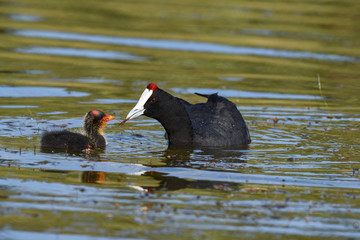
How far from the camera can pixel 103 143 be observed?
8.65 meters

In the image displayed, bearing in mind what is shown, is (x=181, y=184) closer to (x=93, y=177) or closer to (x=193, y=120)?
(x=93, y=177)

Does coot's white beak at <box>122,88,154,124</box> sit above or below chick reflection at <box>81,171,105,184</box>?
above

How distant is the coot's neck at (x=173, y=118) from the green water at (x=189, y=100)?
0.32 metres

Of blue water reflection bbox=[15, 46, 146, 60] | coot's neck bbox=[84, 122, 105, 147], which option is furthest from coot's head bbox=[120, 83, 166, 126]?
blue water reflection bbox=[15, 46, 146, 60]

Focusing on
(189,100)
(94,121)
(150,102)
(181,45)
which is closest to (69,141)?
(94,121)

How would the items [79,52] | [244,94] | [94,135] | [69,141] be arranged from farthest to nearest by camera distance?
[79,52] → [244,94] → [94,135] → [69,141]

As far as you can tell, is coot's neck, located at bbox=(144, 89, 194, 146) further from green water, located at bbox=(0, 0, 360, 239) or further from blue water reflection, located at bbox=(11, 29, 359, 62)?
blue water reflection, located at bbox=(11, 29, 359, 62)

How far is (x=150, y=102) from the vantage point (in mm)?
8625

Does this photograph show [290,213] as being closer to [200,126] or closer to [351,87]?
[200,126]

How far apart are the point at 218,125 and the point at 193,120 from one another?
14.1 inches

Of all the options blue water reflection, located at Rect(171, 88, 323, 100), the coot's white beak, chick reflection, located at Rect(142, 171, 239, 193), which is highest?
blue water reflection, located at Rect(171, 88, 323, 100)

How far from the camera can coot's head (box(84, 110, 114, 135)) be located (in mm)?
8852

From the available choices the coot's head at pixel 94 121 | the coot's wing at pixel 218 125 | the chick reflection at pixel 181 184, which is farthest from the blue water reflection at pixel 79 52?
the chick reflection at pixel 181 184

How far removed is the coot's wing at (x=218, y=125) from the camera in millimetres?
9102
